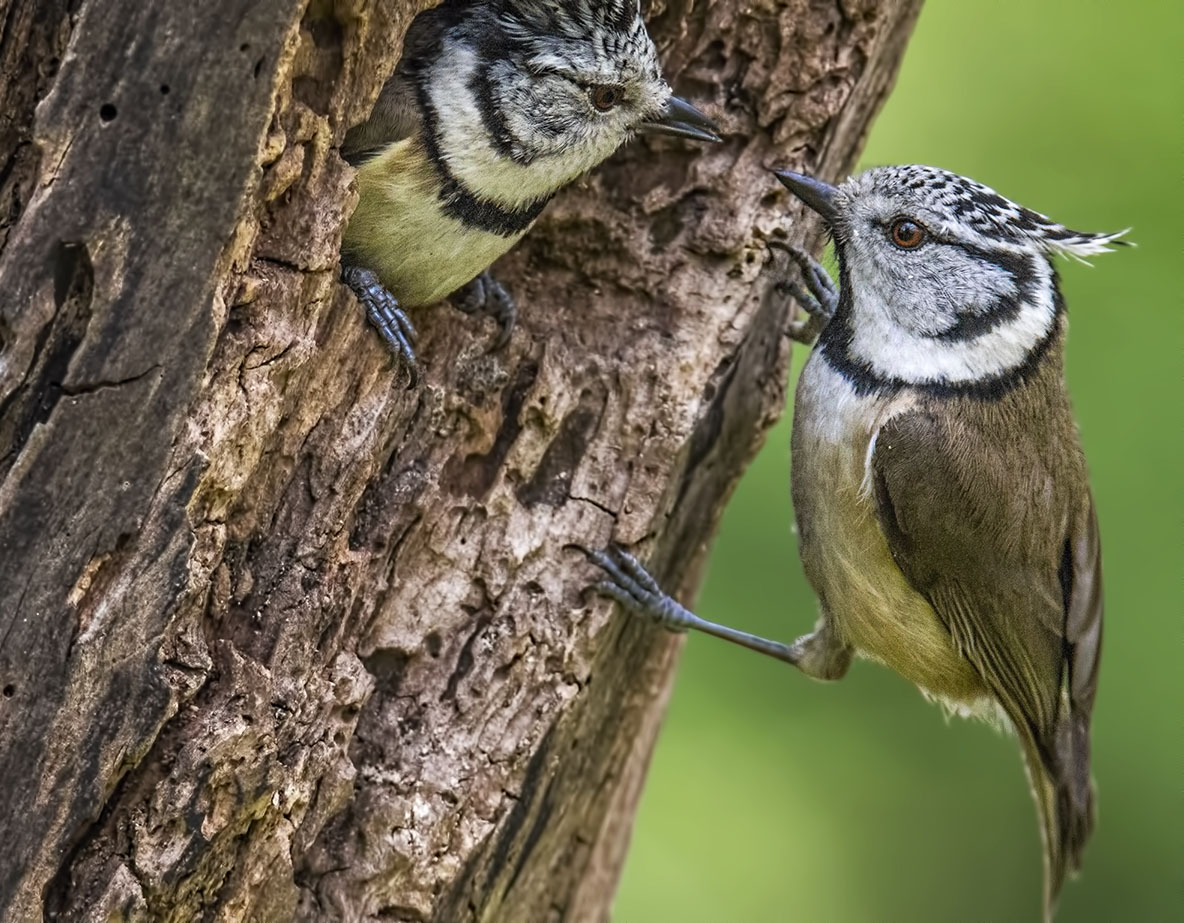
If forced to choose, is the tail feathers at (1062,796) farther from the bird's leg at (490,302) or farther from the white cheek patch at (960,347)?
the bird's leg at (490,302)

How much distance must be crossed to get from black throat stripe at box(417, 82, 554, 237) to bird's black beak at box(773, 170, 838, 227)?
697 millimetres

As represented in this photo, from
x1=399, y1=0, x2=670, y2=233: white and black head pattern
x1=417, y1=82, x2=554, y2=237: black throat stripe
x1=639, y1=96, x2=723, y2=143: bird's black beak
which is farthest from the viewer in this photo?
x1=639, y1=96, x2=723, y2=143: bird's black beak

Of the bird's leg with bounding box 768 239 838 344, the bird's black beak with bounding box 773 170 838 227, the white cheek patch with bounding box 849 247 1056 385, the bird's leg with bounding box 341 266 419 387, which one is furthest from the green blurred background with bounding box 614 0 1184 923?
the bird's leg with bounding box 341 266 419 387

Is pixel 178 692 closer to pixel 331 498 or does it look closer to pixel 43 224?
pixel 331 498

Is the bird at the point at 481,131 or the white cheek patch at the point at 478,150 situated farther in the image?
A: the white cheek patch at the point at 478,150

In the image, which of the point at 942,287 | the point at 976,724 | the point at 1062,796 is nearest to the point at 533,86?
the point at 942,287

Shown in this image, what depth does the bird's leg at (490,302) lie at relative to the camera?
3.40m

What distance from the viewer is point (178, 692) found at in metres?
2.45

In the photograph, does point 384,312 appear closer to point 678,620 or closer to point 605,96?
point 605,96

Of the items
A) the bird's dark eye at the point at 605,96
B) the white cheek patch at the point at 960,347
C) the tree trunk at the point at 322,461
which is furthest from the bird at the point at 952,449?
the bird's dark eye at the point at 605,96

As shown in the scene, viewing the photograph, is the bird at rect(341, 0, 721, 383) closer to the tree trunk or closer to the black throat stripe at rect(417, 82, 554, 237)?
the black throat stripe at rect(417, 82, 554, 237)

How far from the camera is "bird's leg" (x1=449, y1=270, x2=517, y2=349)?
340 cm

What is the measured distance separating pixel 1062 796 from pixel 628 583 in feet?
4.64

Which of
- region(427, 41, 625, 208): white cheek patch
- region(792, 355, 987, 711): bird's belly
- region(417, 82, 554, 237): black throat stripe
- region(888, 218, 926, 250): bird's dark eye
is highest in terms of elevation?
region(888, 218, 926, 250): bird's dark eye
